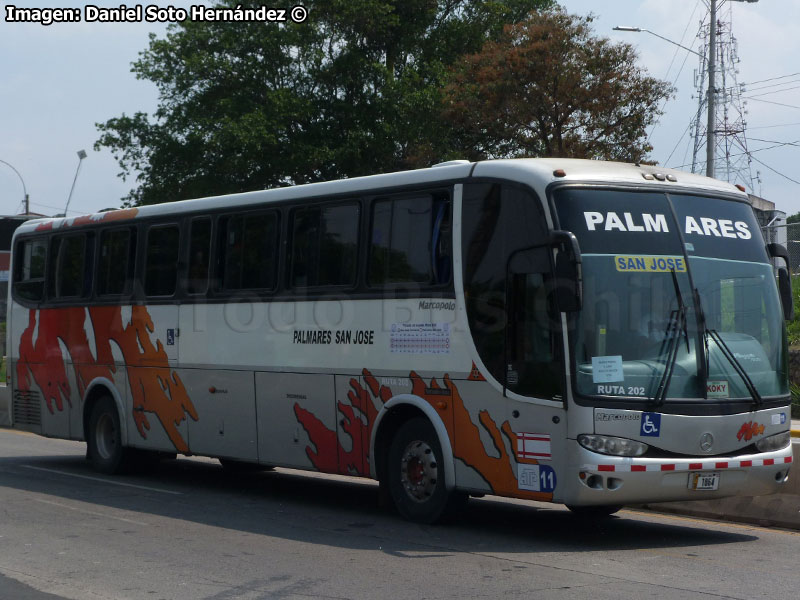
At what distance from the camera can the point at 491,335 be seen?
9.97 metres

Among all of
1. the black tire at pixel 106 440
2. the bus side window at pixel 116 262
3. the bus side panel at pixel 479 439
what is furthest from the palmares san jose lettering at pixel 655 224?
the black tire at pixel 106 440

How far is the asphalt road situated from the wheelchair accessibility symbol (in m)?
0.96

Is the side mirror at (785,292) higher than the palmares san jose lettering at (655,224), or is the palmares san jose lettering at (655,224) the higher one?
the palmares san jose lettering at (655,224)

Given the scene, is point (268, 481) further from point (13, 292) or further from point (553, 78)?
point (553, 78)

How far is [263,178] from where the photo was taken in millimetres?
37719

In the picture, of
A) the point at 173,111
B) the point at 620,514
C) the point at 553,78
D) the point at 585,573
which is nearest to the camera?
the point at 585,573

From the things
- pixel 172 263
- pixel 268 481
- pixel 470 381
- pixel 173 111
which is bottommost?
pixel 268 481

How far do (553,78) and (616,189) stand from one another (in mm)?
21054

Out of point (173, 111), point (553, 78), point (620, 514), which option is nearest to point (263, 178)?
point (173, 111)

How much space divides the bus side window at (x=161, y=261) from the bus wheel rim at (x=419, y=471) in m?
4.46

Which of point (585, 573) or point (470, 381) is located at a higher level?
point (470, 381)

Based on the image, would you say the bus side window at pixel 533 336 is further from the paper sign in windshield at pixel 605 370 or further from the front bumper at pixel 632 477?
the front bumper at pixel 632 477

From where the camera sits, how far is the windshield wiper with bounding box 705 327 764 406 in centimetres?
962

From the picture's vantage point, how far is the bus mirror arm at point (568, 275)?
9125 mm
